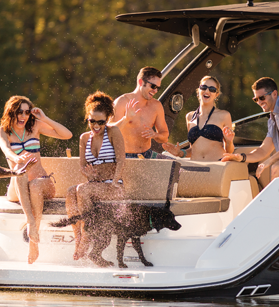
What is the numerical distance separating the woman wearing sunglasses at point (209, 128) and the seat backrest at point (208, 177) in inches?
11.8

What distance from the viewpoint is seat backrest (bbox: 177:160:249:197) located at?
160 inches

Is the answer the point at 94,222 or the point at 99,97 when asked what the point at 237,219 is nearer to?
the point at 94,222

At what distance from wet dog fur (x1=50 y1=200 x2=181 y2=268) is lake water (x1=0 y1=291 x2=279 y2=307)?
23 cm

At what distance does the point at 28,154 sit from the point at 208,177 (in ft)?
4.08

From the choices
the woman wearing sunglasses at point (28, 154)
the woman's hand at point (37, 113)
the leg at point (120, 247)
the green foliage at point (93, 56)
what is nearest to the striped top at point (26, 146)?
the woman wearing sunglasses at point (28, 154)

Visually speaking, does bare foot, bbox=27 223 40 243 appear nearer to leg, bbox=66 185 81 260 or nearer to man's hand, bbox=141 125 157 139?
leg, bbox=66 185 81 260

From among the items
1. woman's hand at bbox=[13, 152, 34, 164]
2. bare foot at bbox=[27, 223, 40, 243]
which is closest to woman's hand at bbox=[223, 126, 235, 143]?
woman's hand at bbox=[13, 152, 34, 164]

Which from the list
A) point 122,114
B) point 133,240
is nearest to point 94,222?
point 133,240

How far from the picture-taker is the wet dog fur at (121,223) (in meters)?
3.66

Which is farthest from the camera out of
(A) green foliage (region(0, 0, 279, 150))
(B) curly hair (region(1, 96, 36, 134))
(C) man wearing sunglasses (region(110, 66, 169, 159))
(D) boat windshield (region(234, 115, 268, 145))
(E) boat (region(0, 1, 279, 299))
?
(A) green foliage (region(0, 0, 279, 150))

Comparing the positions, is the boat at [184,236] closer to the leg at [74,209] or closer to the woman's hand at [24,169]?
the leg at [74,209]

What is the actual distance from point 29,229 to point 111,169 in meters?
0.65

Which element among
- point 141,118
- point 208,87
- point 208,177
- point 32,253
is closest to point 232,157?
point 208,177

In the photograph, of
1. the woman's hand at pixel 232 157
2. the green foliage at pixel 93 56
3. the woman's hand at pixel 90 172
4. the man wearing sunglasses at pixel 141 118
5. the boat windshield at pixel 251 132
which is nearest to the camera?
the woman's hand at pixel 90 172
